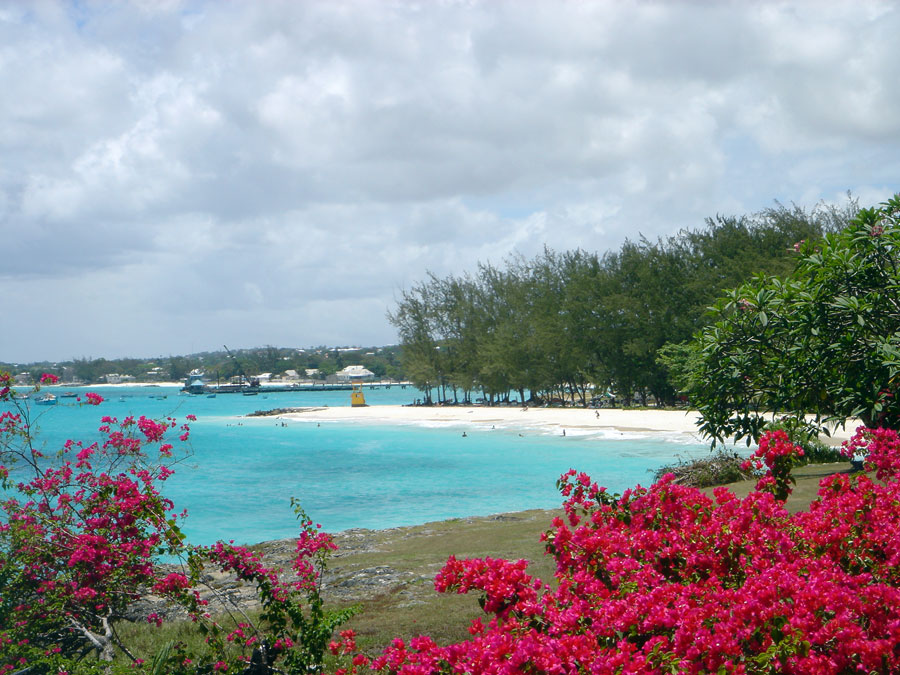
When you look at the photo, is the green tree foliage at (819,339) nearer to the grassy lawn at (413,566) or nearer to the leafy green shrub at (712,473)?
the grassy lawn at (413,566)

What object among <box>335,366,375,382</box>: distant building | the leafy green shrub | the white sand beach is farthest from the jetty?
the leafy green shrub

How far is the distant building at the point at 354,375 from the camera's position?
17312cm

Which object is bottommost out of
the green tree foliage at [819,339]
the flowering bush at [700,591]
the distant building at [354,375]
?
the distant building at [354,375]

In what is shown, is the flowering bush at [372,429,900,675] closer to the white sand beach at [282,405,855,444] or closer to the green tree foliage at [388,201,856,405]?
the white sand beach at [282,405,855,444]

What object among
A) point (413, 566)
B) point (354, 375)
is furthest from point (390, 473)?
point (354, 375)

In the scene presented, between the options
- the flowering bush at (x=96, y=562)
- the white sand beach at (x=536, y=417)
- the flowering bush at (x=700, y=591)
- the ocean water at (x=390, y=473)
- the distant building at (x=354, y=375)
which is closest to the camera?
the flowering bush at (x=700, y=591)

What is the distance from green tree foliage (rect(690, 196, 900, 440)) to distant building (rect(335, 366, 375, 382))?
6519 inches

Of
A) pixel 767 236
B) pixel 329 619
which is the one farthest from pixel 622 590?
pixel 767 236

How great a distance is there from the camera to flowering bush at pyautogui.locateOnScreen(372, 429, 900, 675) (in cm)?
272

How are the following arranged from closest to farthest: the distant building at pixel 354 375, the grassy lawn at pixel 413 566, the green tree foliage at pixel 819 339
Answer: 1. the grassy lawn at pixel 413 566
2. the green tree foliage at pixel 819 339
3. the distant building at pixel 354 375

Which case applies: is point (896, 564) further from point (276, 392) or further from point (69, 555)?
point (276, 392)

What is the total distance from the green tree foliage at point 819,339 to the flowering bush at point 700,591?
371cm

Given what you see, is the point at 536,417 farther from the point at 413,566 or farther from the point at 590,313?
the point at 413,566

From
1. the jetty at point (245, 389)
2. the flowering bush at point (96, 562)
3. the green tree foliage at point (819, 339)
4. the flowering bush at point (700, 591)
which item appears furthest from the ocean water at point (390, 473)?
the jetty at point (245, 389)
